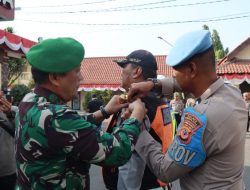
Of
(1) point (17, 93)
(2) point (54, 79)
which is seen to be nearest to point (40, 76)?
(2) point (54, 79)

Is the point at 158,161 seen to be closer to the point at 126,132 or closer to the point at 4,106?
the point at 126,132

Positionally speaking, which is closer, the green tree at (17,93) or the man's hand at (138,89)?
the man's hand at (138,89)

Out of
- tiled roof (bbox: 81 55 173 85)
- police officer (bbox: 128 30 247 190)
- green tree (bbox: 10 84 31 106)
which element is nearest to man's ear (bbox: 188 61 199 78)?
police officer (bbox: 128 30 247 190)

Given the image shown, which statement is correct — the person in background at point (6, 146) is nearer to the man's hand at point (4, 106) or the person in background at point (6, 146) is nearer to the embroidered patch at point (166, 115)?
the man's hand at point (4, 106)

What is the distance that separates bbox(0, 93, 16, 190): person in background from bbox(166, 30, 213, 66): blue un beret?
7.19 feet

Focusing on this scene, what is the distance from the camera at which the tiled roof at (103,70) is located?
33994 millimetres

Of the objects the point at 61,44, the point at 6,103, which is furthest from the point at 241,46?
the point at 61,44

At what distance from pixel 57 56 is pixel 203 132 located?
0.71 meters

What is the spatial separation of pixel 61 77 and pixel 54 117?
0.69 ft

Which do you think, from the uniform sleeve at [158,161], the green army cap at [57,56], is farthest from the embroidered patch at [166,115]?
the green army cap at [57,56]

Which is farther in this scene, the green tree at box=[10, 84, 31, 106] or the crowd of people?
the green tree at box=[10, 84, 31, 106]

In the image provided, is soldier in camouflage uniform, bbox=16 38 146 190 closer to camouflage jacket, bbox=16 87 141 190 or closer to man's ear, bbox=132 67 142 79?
camouflage jacket, bbox=16 87 141 190

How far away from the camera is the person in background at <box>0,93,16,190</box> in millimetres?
3506

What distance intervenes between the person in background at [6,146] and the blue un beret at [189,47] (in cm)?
219
